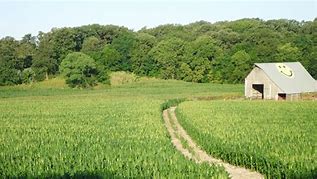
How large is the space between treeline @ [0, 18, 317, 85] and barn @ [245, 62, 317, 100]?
23.6m

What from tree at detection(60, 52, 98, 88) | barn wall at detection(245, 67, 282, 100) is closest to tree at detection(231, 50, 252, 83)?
barn wall at detection(245, 67, 282, 100)

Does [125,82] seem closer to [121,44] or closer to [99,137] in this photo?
[121,44]

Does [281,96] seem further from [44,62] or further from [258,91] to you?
[44,62]

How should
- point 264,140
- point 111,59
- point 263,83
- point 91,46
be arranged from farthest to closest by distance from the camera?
point 91,46, point 111,59, point 263,83, point 264,140

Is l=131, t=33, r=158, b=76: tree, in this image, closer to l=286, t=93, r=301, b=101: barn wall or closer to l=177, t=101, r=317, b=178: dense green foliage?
l=286, t=93, r=301, b=101: barn wall

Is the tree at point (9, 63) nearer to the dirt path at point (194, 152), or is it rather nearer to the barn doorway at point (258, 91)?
the barn doorway at point (258, 91)

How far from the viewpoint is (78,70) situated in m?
83.3

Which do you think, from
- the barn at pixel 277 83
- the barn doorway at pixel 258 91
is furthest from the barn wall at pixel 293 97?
the barn doorway at pixel 258 91

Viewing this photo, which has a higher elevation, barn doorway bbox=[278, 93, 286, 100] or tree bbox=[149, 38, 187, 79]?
tree bbox=[149, 38, 187, 79]

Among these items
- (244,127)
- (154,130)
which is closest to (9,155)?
(154,130)

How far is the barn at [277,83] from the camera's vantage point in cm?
5512

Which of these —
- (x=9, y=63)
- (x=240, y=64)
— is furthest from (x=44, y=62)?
(x=240, y=64)

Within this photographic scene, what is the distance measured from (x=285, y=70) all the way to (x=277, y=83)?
5204mm

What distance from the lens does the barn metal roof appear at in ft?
182
